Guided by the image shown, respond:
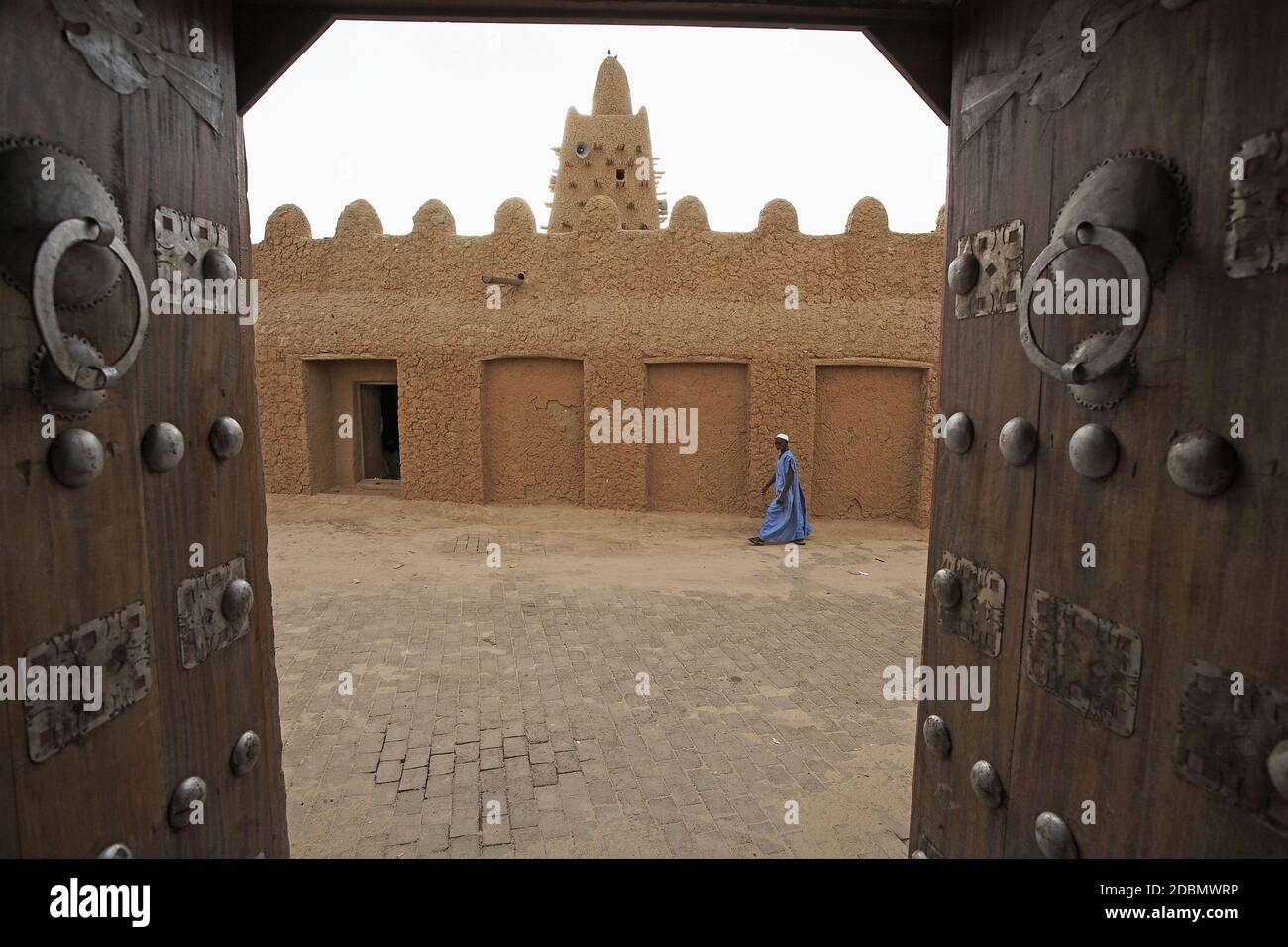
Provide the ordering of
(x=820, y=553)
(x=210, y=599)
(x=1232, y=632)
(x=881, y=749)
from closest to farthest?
1. (x=1232, y=632)
2. (x=210, y=599)
3. (x=881, y=749)
4. (x=820, y=553)

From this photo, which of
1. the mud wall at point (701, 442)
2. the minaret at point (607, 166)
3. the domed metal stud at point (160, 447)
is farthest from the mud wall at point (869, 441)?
the domed metal stud at point (160, 447)

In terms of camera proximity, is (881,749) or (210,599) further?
(881,749)

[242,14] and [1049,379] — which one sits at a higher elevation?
[242,14]

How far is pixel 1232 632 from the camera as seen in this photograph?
1169 millimetres

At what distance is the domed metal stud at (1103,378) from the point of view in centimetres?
133

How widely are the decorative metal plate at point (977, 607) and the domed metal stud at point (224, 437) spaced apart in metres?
1.92

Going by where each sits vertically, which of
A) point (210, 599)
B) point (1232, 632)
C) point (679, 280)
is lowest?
point (210, 599)

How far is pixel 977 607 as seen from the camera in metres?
1.84

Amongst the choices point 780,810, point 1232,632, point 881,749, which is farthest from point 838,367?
point 1232,632

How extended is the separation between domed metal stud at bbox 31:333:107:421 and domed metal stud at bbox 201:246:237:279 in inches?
17.9

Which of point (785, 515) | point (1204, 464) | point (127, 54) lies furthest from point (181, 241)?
point (785, 515)

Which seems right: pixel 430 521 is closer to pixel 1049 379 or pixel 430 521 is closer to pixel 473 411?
pixel 473 411
